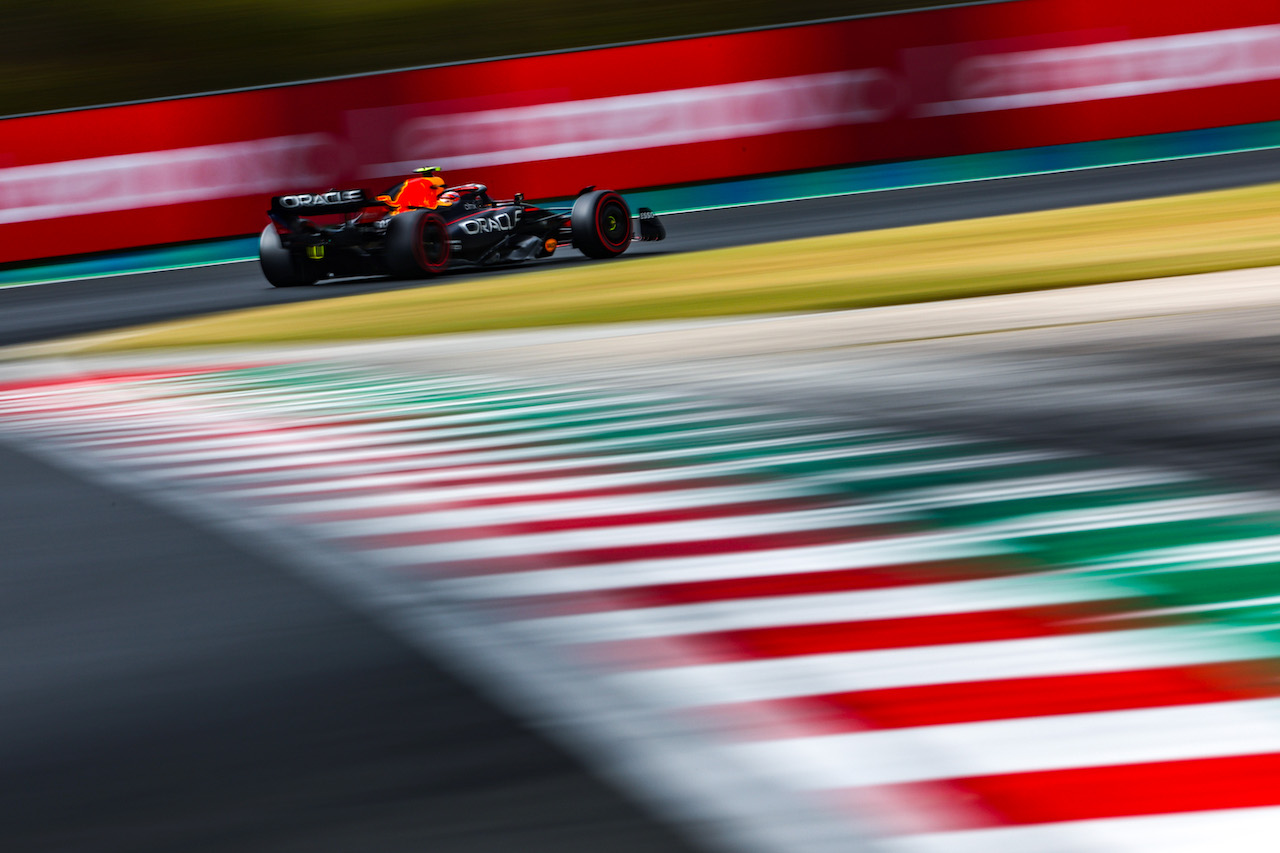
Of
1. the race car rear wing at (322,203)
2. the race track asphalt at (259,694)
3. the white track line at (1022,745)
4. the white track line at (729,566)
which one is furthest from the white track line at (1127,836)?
the race car rear wing at (322,203)

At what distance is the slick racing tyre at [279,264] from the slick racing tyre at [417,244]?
2.59 ft

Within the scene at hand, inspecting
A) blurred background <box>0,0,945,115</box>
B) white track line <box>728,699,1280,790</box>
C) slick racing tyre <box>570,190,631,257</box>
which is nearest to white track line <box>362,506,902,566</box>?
white track line <box>728,699,1280,790</box>

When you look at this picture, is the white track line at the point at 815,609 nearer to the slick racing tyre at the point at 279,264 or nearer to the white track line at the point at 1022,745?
the white track line at the point at 1022,745

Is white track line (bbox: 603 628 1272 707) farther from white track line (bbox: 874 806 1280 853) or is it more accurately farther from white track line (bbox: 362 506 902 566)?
white track line (bbox: 362 506 902 566)

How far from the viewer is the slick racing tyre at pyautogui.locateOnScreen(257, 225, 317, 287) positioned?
1379cm

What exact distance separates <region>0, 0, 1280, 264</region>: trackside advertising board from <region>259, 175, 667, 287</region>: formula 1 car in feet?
12.6

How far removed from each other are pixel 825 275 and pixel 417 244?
389 centimetres

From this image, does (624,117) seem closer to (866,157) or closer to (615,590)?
(866,157)

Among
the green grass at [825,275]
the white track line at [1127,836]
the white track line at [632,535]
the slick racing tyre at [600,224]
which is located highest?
the slick racing tyre at [600,224]

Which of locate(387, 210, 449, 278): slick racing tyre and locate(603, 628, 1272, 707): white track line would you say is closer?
locate(603, 628, 1272, 707): white track line

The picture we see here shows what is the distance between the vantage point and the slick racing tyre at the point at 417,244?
1348 cm

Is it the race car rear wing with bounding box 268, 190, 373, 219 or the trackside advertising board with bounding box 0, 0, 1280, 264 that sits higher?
the trackside advertising board with bounding box 0, 0, 1280, 264

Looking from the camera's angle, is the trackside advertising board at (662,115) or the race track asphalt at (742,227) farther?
the trackside advertising board at (662,115)

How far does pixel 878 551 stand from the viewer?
3.85 m
